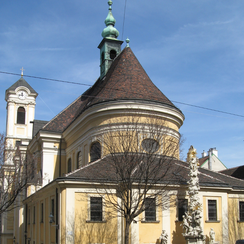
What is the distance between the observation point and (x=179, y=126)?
2970 centimetres

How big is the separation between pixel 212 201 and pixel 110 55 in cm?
1931

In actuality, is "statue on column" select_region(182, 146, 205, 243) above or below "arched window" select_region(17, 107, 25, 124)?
below

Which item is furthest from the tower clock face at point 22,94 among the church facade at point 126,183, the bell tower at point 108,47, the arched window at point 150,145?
the arched window at point 150,145

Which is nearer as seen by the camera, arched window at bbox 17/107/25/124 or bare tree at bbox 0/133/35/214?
bare tree at bbox 0/133/35/214

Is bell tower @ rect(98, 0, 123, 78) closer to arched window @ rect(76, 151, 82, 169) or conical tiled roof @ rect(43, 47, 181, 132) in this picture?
conical tiled roof @ rect(43, 47, 181, 132)

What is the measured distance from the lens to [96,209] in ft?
72.4

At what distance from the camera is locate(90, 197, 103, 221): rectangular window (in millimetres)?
21969

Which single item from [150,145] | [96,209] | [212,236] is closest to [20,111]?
[96,209]

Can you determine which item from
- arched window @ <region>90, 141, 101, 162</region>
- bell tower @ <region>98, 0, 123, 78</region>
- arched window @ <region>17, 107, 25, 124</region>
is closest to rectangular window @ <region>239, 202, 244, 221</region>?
arched window @ <region>90, 141, 101, 162</region>

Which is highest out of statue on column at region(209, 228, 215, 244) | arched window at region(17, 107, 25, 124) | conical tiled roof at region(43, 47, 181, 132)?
arched window at region(17, 107, 25, 124)

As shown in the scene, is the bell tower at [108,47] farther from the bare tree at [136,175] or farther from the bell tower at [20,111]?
the bell tower at [20,111]

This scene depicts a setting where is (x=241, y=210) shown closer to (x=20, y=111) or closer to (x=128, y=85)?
(x=128, y=85)

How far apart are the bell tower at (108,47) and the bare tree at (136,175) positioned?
1415 cm

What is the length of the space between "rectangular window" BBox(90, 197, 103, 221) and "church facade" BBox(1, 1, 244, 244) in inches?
2.2
